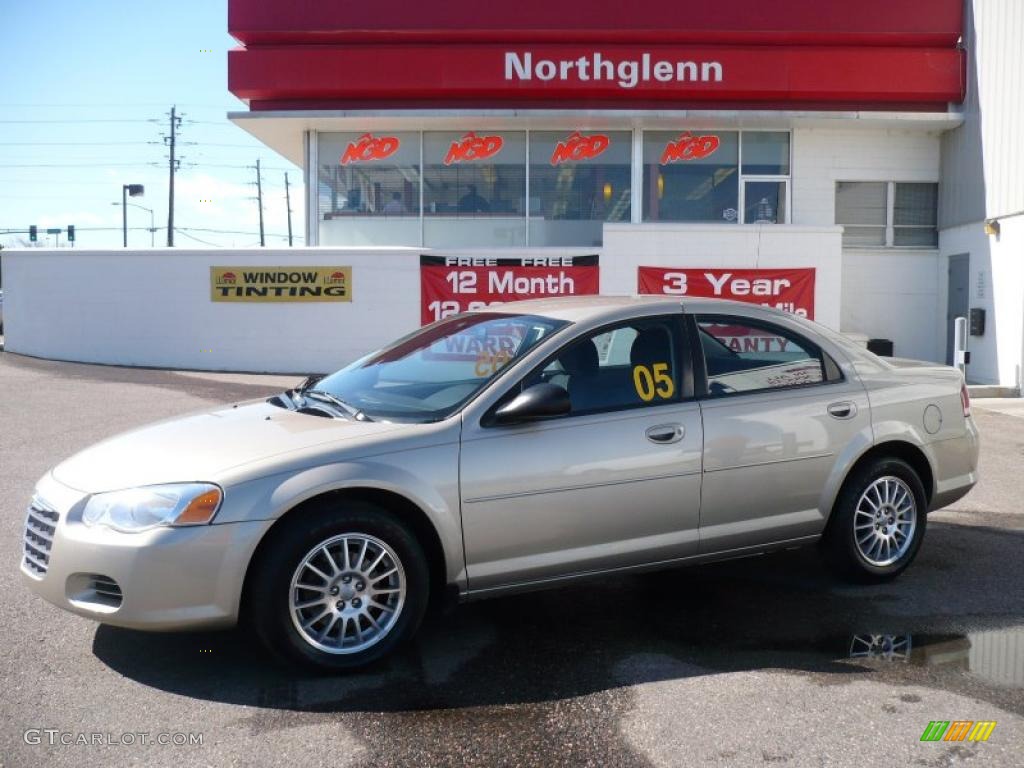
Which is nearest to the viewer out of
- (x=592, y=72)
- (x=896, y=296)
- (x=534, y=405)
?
(x=534, y=405)

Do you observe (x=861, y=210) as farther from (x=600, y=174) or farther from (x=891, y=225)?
(x=600, y=174)

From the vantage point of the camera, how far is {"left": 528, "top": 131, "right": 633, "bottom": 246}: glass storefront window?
1980cm

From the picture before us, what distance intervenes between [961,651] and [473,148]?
53.9 ft

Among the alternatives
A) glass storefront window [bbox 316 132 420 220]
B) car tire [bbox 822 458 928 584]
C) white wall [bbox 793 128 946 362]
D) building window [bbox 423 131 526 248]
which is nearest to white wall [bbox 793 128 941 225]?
white wall [bbox 793 128 946 362]

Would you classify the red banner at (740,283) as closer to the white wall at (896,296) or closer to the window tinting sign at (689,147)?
the white wall at (896,296)

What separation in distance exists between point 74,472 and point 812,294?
15714mm

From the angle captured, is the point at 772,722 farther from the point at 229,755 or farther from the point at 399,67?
the point at 399,67

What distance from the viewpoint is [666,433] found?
16.7 feet

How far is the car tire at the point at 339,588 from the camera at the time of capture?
14.1ft

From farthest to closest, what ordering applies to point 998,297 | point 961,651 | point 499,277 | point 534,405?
point 499,277
point 998,297
point 961,651
point 534,405

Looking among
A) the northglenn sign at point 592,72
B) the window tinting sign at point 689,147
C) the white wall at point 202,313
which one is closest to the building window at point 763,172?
the window tinting sign at point 689,147

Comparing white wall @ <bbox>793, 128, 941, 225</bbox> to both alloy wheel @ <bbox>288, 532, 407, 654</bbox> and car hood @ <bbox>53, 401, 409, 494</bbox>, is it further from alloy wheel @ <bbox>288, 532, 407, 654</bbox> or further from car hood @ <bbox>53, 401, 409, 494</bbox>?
alloy wheel @ <bbox>288, 532, 407, 654</bbox>

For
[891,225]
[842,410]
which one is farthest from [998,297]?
[842,410]

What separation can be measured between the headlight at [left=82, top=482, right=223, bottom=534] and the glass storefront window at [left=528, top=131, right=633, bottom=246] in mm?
15884
